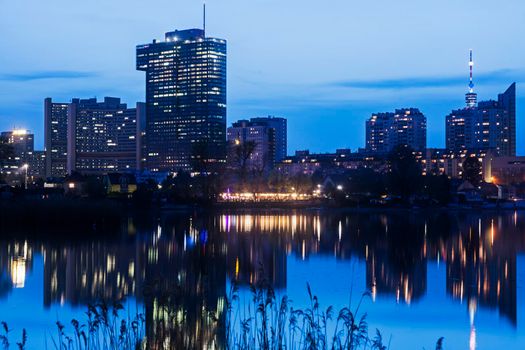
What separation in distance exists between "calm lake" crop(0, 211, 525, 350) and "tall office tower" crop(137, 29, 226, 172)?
144 meters

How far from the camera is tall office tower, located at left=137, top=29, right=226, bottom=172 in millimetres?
181625

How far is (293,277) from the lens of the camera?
21.5 m

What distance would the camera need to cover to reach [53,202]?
42.6m

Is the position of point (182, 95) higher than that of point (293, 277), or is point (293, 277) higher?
point (182, 95)

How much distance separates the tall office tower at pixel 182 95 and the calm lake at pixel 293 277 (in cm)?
14450

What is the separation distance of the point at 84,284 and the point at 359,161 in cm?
16271

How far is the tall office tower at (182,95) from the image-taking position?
182m

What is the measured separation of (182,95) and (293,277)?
16611 centimetres

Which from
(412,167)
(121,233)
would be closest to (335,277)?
(121,233)

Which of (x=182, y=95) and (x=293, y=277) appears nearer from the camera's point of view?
(x=293, y=277)

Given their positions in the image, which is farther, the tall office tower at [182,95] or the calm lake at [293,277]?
the tall office tower at [182,95]

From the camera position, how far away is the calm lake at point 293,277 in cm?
1449

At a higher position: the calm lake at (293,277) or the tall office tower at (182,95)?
the tall office tower at (182,95)

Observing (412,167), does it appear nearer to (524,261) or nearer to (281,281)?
(524,261)
